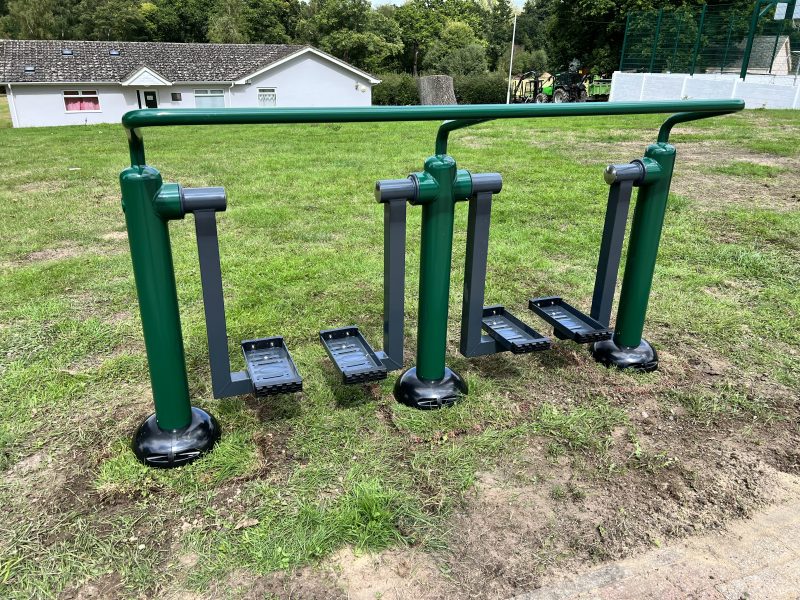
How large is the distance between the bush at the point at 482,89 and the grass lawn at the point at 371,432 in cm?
3472

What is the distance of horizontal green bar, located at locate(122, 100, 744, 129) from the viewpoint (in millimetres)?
1675

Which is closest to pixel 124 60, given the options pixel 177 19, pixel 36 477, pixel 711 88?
pixel 711 88

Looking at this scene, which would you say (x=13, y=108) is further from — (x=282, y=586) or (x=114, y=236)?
(x=282, y=586)

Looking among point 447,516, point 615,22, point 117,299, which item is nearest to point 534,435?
point 447,516

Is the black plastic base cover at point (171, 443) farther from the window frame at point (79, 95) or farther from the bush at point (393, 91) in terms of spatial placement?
the bush at point (393, 91)

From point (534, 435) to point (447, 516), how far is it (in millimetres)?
576

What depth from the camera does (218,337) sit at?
80.8 inches

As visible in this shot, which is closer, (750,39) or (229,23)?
(750,39)

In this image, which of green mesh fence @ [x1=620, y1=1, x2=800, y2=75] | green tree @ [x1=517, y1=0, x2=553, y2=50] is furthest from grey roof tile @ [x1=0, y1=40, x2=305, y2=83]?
green tree @ [x1=517, y1=0, x2=553, y2=50]

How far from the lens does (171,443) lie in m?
2.09

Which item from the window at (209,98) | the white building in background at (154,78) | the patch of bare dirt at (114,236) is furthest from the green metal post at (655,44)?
the window at (209,98)

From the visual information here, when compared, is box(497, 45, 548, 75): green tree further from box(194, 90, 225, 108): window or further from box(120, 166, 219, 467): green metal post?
box(120, 166, 219, 467): green metal post

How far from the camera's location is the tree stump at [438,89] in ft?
61.0

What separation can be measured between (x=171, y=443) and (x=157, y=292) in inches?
22.3
